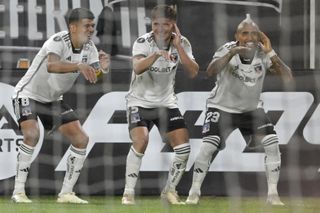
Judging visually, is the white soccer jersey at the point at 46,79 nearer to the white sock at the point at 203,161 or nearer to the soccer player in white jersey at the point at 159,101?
the soccer player in white jersey at the point at 159,101

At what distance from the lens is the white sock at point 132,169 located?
8680mm

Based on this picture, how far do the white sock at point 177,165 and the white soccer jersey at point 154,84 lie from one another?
365 mm

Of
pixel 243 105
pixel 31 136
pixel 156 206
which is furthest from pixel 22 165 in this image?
pixel 243 105

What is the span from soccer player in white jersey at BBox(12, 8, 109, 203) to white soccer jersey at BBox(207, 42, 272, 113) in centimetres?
98

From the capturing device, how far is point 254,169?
955 cm

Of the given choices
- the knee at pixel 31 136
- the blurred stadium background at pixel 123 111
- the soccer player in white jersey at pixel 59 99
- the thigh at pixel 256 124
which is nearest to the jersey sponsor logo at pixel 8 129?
the blurred stadium background at pixel 123 111

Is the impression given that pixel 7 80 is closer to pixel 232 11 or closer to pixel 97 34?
pixel 97 34

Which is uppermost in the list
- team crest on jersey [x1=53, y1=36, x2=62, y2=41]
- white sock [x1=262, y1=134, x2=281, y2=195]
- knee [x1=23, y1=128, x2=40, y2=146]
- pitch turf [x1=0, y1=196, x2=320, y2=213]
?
team crest on jersey [x1=53, y1=36, x2=62, y2=41]

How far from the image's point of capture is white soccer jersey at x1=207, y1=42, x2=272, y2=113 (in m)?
8.81

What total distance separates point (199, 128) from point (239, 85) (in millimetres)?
839

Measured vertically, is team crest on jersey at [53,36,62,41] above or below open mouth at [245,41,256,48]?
above

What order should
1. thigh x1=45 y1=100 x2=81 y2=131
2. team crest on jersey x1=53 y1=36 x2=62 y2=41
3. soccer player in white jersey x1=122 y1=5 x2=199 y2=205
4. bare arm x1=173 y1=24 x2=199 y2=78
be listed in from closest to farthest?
bare arm x1=173 y1=24 x2=199 y2=78, soccer player in white jersey x1=122 y1=5 x2=199 y2=205, team crest on jersey x1=53 y1=36 x2=62 y2=41, thigh x1=45 y1=100 x2=81 y2=131

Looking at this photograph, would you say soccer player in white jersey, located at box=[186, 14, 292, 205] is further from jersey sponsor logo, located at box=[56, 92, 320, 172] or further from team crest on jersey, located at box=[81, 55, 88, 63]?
team crest on jersey, located at box=[81, 55, 88, 63]

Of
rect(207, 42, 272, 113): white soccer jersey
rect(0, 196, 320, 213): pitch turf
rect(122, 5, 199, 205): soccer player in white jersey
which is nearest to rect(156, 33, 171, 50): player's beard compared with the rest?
rect(122, 5, 199, 205): soccer player in white jersey
